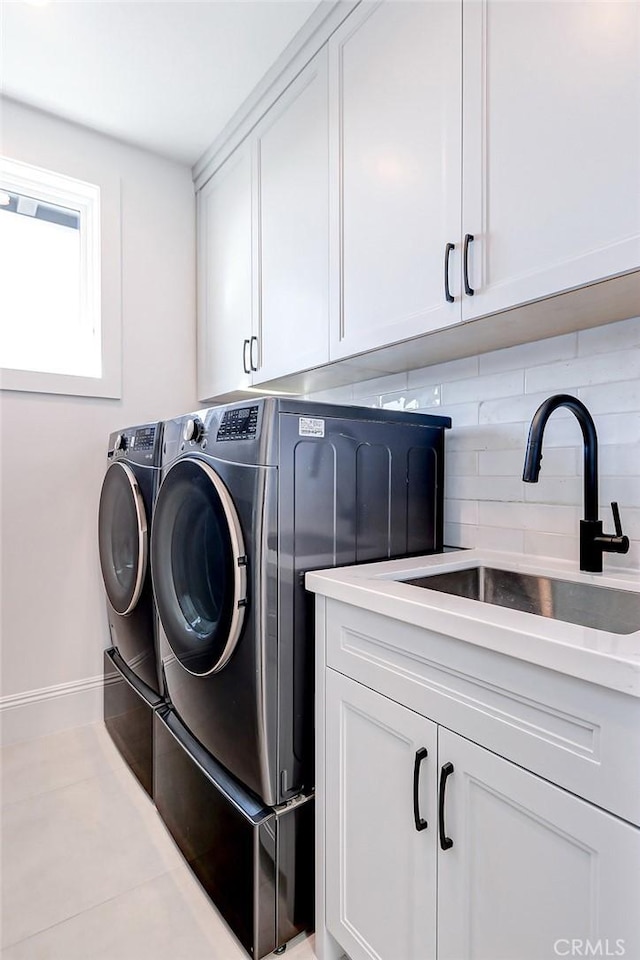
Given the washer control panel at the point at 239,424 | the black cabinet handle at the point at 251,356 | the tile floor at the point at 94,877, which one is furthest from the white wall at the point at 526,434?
the tile floor at the point at 94,877

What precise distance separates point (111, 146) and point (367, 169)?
1574 millimetres

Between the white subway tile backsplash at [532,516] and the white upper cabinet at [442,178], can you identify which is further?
the white subway tile backsplash at [532,516]

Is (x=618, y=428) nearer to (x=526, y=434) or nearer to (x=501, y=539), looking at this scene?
(x=526, y=434)

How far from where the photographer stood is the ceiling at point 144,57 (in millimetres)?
1628

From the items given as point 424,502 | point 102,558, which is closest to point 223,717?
point 424,502

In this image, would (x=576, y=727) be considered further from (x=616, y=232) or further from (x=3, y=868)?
(x=3, y=868)

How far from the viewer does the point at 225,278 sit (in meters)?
2.27

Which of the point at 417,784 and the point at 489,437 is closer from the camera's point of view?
the point at 417,784

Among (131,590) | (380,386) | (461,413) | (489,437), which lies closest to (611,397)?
(489,437)

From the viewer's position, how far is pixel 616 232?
0.91m

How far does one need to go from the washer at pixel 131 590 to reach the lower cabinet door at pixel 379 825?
2.76 ft

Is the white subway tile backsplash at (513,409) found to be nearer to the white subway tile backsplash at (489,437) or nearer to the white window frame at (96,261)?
the white subway tile backsplash at (489,437)

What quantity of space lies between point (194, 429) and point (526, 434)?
97cm

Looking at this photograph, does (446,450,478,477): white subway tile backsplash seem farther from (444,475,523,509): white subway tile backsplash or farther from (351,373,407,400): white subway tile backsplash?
(351,373,407,400): white subway tile backsplash
